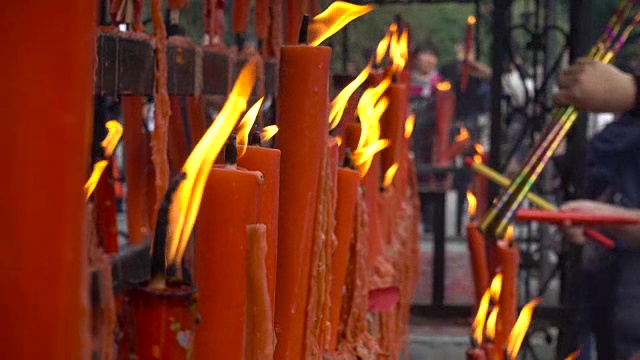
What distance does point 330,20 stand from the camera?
724 millimetres

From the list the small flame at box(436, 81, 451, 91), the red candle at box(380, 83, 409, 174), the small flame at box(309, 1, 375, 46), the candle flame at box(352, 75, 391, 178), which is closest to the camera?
the small flame at box(309, 1, 375, 46)

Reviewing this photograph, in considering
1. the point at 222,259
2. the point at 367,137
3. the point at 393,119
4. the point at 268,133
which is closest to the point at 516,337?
the point at 393,119

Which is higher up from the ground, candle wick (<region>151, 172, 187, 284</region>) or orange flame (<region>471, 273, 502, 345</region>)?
candle wick (<region>151, 172, 187, 284</region>)

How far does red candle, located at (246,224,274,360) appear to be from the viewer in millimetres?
445

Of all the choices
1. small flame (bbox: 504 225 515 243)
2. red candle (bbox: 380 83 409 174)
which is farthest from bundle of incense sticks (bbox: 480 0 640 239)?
red candle (bbox: 380 83 409 174)

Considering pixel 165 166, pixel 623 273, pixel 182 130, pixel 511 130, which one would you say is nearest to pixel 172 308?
pixel 165 166

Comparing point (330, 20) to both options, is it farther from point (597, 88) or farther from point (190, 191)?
point (597, 88)

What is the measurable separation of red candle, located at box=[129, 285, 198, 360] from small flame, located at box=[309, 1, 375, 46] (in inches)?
11.6

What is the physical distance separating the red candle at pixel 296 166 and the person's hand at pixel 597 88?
2091mm

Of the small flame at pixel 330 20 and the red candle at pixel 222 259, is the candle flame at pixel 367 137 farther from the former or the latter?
the red candle at pixel 222 259

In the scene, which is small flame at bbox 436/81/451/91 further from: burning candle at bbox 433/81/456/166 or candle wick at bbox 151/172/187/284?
candle wick at bbox 151/172/187/284

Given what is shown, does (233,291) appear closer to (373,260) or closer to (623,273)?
(373,260)

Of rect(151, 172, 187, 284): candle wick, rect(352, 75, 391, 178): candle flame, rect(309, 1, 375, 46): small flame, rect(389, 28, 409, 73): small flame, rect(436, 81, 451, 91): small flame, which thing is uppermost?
rect(436, 81, 451, 91): small flame

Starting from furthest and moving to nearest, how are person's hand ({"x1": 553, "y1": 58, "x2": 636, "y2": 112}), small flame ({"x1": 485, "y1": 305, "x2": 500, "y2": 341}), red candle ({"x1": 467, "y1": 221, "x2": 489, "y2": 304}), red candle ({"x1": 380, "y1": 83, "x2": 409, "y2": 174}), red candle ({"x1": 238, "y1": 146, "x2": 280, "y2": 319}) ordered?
person's hand ({"x1": 553, "y1": 58, "x2": 636, "y2": 112})
red candle ({"x1": 467, "y1": 221, "x2": 489, "y2": 304})
red candle ({"x1": 380, "y1": 83, "x2": 409, "y2": 174})
small flame ({"x1": 485, "y1": 305, "x2": 500, "y2": 341})
red candle ({"x1": 238, "y1": 146, "x2": 280, "y2": 319})
